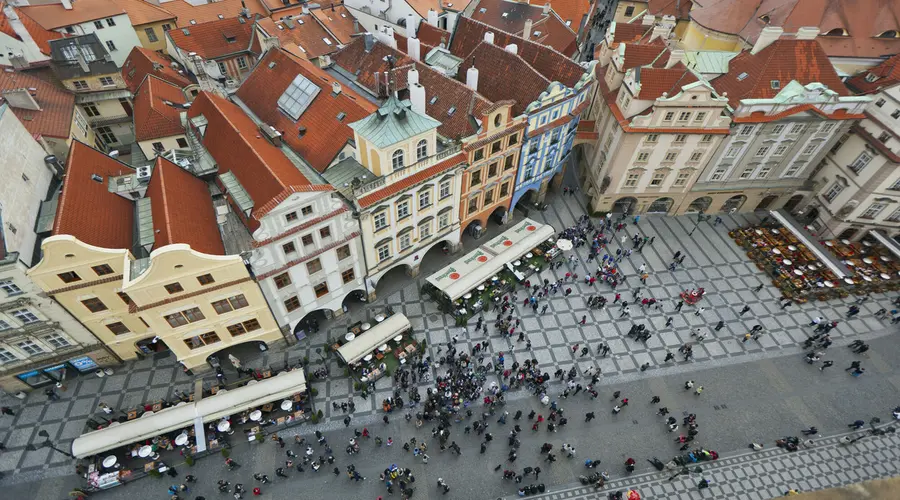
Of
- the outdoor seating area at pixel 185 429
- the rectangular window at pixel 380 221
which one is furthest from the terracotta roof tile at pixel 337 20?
the outdoor seating area at pixel 185 429

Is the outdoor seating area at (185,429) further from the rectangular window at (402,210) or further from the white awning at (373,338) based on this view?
the rectangular window at (402,210)

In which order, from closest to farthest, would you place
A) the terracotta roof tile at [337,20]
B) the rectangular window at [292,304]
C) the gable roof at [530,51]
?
the rectangular window at [292,304] < the gable roof at [530,51] < the terracotta roof tile at [337,20]

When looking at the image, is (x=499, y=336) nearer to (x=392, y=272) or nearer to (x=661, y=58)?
(x=392, y=272)

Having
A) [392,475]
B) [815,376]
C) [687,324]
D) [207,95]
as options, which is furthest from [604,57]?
[392,475]

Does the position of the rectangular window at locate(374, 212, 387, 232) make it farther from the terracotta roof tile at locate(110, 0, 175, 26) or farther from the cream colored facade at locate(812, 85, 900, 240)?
the terracotta roof tile at locate(110, 0, 175, 26)

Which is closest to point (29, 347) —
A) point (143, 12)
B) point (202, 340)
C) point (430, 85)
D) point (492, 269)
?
point (202, 340)

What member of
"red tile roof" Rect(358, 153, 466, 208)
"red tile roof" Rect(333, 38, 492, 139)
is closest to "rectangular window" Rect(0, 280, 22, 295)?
"red tile roof" Rect(358, 153, 466, 208)

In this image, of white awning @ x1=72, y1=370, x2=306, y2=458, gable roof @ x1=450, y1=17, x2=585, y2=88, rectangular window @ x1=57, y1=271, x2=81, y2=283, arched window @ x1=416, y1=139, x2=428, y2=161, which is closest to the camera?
rectangular window @ x1=57, y1=271, x2=81, y2=283
